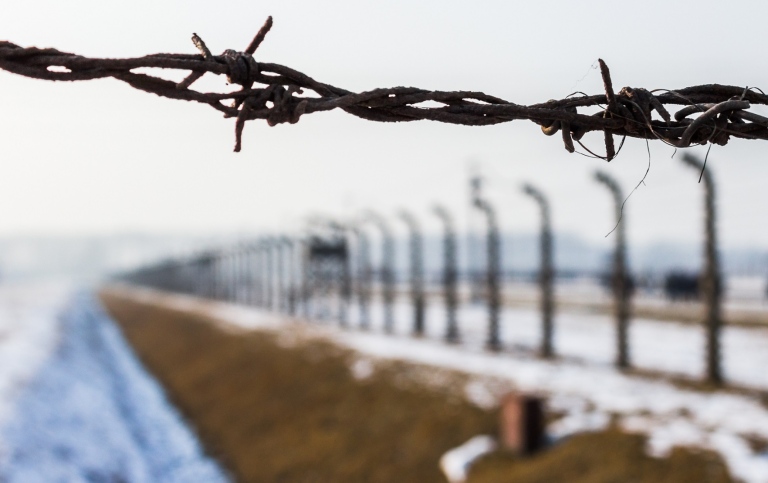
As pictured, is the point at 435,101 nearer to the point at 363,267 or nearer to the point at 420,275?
the point at 420,275

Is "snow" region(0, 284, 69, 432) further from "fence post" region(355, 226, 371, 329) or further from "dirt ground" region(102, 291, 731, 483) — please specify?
"fence post" region(355, 226, 371, 329)

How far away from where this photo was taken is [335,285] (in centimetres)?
2888

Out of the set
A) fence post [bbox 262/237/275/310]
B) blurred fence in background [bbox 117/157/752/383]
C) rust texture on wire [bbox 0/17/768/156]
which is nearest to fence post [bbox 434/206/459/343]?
blurred fence in background [bbox 117/157/752/383]

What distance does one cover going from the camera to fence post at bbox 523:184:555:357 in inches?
490

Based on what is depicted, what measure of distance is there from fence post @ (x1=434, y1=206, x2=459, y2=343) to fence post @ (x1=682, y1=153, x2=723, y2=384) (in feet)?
21.1

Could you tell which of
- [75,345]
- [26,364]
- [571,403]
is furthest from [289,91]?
[75,345]

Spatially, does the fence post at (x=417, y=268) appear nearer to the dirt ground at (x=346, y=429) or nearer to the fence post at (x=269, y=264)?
the dirt ground at (x=346, y=429)

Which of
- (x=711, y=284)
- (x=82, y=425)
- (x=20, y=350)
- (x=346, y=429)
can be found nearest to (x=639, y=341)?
(x=711, y=284)

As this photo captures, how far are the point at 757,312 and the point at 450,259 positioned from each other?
12234mm

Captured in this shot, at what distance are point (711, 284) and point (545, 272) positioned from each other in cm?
330

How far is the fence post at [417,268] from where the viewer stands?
17.3 m

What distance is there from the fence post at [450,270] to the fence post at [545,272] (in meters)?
3.17

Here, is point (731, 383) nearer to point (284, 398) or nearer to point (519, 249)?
point (284, 398)

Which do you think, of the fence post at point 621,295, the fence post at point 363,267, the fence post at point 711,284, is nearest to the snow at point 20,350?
the fence post at point 363,267
